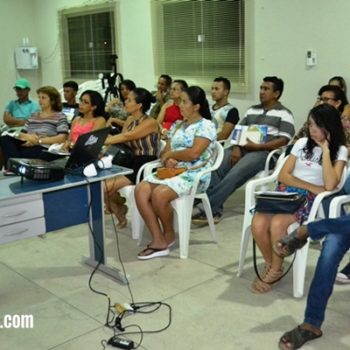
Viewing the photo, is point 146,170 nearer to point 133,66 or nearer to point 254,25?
point 254,25

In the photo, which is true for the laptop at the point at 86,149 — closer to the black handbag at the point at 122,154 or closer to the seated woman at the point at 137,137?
the black handbag at the point at 122,154

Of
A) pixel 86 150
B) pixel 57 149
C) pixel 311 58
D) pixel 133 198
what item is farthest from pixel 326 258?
pixel 311 58

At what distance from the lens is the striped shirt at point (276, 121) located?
405cm

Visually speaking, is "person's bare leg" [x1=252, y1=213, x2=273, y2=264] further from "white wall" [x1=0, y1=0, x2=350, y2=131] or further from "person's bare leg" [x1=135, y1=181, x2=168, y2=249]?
"white wall" [x1=0, y1=0, x2=350, y2=131]

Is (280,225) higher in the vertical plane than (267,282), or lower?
higher

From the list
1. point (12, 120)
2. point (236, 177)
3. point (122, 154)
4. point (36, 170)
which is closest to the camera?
point (36, 170)

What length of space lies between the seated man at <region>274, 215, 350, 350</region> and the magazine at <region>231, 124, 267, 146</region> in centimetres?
190

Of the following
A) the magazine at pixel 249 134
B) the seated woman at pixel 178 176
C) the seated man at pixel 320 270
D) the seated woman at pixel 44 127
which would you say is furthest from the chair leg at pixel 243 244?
the seated woman at pixel 44 127

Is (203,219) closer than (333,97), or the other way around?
(333,97)

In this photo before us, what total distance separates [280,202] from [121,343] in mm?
1087

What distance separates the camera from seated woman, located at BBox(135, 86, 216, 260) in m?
3.29

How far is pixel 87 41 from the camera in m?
7.24

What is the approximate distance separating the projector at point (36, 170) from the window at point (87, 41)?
166 inches

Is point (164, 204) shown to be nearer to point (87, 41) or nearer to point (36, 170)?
point (36, 170)
